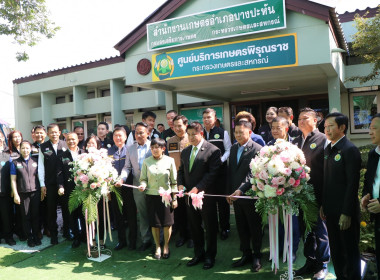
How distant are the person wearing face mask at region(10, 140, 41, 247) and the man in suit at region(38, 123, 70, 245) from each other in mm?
185

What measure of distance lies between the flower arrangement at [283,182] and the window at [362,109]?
8553 millimetres

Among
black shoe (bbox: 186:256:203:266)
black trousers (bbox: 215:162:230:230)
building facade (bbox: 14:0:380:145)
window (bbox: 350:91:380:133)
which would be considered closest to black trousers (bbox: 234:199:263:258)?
black shoe (bbox: 186:256:203:266)

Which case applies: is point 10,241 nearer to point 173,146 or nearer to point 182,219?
point 182,219

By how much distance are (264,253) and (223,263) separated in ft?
2.04

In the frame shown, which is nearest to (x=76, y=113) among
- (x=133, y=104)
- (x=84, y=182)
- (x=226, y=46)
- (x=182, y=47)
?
(x=133, y=104)

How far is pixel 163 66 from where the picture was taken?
8.01m

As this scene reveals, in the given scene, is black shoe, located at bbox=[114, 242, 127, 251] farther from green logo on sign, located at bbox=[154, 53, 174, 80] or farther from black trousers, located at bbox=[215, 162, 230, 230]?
green logo on sign, located at bbox=[154, 53, 174, 80]

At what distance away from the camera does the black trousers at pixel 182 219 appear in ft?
17.1

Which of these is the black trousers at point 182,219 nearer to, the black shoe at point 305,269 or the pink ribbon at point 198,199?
the pink ribbon at point 198,199

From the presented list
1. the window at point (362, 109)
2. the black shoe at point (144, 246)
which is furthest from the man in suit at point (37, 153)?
the window at point (362, 109)

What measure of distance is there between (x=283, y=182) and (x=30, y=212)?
14.6 feet

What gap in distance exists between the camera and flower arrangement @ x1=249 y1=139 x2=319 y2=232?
328cm

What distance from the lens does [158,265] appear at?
14.6ft

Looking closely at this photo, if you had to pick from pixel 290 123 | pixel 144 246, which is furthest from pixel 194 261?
pixel 290 123
